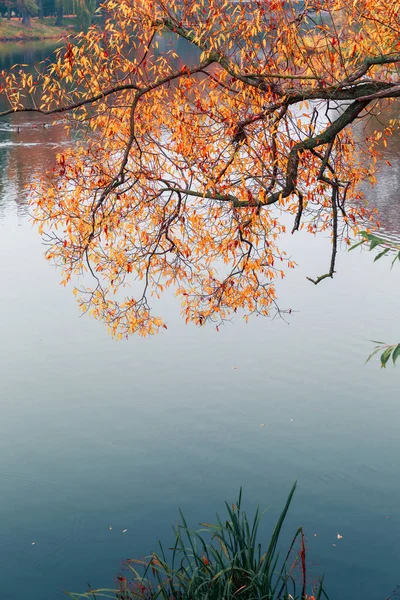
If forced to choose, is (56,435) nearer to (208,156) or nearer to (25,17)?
(208,156)

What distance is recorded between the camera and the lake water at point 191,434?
9.98 metres

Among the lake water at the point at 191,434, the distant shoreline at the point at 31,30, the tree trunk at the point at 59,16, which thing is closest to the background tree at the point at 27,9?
the distant shoreline at the point at 31,30

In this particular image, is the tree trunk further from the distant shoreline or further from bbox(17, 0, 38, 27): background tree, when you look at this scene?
bbox(17, 0, 38, 27): background tree

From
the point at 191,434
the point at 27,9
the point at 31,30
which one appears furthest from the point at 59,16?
the point at 191,434

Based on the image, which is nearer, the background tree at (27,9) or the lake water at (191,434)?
the lake water at (191,434)

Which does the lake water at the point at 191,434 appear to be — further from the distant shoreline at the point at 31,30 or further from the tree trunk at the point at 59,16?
the tree trunk at the point at 59,16

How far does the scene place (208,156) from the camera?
11750 millimetres

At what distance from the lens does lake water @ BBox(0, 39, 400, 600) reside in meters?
9.98

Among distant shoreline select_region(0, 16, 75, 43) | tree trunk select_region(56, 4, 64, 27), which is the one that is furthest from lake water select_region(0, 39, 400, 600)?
tree trunk select_region(56, 4, 64, 27)

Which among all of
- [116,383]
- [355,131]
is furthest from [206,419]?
[355,131]

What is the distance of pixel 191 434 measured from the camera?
487 inches

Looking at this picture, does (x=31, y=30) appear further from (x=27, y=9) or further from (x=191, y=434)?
(x=191, y=434)

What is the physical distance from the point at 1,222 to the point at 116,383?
36.0 ft

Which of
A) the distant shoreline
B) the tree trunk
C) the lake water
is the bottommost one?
the lake water
